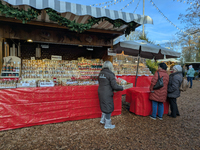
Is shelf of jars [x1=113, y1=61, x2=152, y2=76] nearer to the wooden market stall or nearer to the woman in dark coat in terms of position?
the wooden market stall

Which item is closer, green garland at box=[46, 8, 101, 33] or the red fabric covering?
the red fabric covering

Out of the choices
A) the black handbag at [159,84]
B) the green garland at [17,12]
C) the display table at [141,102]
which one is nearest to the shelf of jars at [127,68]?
the display table at [141,102]

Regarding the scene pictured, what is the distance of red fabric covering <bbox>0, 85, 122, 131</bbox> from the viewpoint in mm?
2930

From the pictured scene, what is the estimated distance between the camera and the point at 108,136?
2883mm

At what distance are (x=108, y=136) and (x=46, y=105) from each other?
1716 millimetres

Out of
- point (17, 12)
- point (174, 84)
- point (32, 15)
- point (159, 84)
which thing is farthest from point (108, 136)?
point (17, 12)

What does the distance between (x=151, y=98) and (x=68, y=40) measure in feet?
12.5

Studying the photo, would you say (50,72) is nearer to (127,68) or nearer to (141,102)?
(141,102)

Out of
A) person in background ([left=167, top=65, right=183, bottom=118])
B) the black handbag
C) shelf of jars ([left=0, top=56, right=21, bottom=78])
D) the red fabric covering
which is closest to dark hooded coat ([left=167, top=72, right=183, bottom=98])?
person in background ([left=167, top=65, right=183, bottom=118])

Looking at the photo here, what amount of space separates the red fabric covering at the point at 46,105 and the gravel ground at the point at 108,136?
17 centimetres

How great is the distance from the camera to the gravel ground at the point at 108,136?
2.54m

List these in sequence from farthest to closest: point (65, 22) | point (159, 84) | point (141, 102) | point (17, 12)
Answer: point (141, 102)
point (159, 84)
point (65, 22)
point (17, 12)

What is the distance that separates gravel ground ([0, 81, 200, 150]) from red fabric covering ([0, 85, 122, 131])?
6.6 inches

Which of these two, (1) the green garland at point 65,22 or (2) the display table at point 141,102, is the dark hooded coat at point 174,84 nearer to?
(2) the display table at point 141,102
